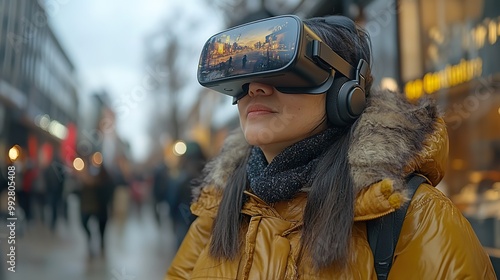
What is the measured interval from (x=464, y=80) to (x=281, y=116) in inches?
152

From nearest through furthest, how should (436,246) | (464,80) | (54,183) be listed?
Answer: (436,246) < (464,80) < (54,183)

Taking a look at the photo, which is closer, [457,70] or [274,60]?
[274,60]

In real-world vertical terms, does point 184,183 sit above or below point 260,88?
below

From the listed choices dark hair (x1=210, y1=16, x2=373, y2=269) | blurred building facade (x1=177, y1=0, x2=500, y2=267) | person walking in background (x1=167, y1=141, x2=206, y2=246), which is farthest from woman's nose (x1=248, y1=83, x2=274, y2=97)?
person walking in background (x1=167, y1=141, x2=206, y2=246)

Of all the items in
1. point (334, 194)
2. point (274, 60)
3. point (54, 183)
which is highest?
point (274, 60)

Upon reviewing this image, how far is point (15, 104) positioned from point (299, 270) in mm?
6041

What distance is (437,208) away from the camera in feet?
3.79

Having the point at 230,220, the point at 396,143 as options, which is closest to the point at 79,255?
the point at 230,220

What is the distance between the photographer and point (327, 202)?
124 centimetres

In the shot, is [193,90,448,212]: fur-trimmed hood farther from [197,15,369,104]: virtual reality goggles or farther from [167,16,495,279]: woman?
[197,15,369,104]: virtual reality goggles

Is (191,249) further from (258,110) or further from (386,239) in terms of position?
(386,239)

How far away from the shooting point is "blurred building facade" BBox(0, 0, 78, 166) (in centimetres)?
544

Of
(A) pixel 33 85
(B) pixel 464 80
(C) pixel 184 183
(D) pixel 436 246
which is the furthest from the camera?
(A) pixel 33 85

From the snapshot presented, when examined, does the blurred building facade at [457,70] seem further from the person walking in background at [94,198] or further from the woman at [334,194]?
the person walking in background at [94,198]
